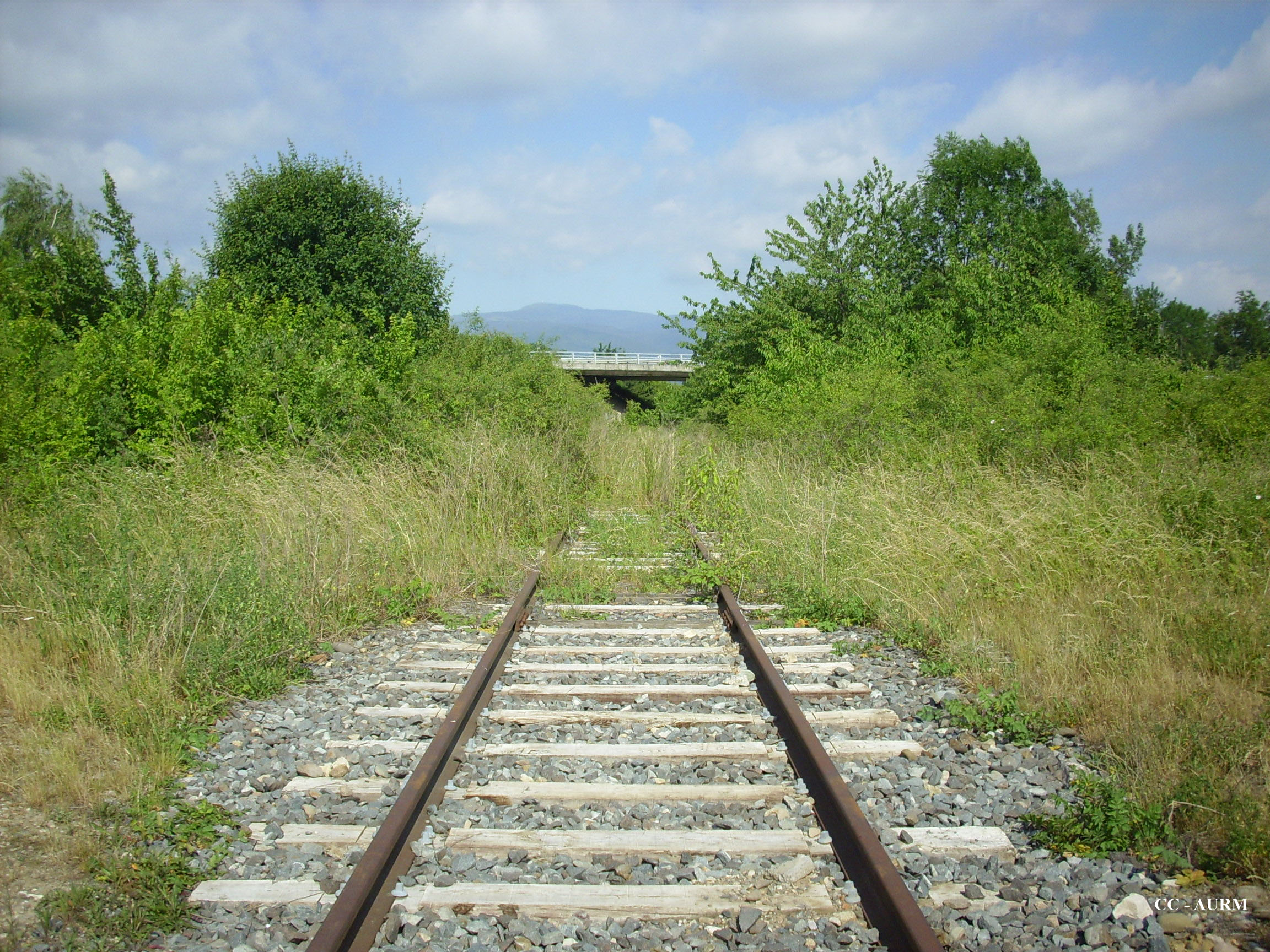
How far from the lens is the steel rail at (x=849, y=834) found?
2.73m

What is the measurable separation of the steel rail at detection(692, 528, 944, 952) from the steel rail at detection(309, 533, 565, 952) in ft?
5.45

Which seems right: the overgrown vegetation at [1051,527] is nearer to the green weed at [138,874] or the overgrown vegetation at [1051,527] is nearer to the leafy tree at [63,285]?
the green weed at [138,874]

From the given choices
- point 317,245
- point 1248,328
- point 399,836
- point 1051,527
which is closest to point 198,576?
point 399,836

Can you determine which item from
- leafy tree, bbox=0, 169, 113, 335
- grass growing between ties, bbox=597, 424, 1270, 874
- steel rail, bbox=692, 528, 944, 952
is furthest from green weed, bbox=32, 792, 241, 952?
leafy tree, bbox=0, 169, 113, 335

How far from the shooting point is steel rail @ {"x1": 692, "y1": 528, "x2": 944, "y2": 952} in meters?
2.73

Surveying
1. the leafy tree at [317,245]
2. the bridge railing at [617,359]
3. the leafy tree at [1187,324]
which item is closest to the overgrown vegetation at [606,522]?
the leafy tree at [317,245]

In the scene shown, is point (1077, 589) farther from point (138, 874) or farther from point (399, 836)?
point (138, 874)

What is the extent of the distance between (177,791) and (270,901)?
1155 mm

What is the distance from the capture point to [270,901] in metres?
3.04

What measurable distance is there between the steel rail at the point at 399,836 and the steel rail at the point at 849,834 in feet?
5.45

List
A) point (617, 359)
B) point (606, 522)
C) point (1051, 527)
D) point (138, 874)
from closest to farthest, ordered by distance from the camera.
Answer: point (138, 874), point (1051, 527), point (606, 522), point (617, 359)

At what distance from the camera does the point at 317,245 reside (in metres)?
28.9

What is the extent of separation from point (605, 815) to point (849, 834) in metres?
1.02

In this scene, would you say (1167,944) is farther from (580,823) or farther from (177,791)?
(177,791)
